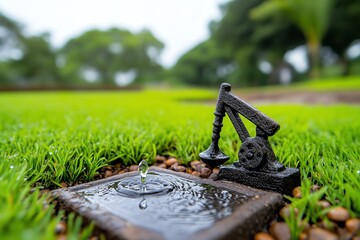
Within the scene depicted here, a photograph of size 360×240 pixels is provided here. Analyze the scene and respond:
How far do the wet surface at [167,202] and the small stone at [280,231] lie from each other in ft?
0.56

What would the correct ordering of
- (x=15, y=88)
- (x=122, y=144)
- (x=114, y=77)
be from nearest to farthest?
(x=122, y=144), (x=15, y=88), (x=114, y=77)

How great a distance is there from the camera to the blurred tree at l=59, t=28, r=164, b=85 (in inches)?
1159

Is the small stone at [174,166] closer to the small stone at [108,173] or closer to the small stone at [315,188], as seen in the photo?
the small stone at [108,173]

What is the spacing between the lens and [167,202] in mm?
1292

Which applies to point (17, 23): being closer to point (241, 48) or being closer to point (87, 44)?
point (87, 44)

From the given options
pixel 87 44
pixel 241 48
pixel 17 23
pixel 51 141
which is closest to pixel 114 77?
pixel 87 44

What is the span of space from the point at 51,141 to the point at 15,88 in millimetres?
15150

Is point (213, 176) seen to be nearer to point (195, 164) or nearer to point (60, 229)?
point (195, 164)

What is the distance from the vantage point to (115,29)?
3183 cm

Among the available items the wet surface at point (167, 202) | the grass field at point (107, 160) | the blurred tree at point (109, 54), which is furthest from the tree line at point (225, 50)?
the wet surface at point (167, 202)

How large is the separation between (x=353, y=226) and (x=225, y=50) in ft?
84.3

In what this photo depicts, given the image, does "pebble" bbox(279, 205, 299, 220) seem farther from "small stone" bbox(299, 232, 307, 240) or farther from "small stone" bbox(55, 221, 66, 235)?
"small stone" bbox(55, 221, 66, 235)

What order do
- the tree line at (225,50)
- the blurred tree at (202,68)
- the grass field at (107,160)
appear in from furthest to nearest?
the blurred tree at (202,68), the tree line at (225,50), the grass field at (107,160)

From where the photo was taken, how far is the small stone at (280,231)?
1119 mm
